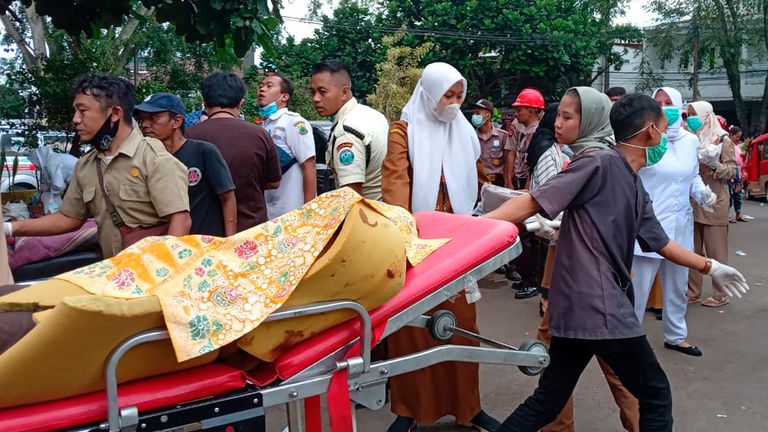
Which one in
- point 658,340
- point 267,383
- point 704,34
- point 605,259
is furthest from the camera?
point 704,34

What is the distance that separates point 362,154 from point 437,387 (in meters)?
1.28

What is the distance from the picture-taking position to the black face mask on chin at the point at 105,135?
2.95 metres

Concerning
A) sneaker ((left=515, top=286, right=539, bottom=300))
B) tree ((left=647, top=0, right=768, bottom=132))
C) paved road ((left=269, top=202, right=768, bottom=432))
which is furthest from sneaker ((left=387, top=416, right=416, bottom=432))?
tree ((left=647, top=0, right=768, bottom=132))

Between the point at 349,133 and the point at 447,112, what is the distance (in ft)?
1.84

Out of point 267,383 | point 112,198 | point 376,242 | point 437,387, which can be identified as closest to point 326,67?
point 112,198

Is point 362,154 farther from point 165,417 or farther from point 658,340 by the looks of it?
point 658,340

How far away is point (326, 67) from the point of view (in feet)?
13.0

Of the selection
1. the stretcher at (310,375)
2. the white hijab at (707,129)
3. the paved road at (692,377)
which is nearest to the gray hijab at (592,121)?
the stretcher at (310,375)

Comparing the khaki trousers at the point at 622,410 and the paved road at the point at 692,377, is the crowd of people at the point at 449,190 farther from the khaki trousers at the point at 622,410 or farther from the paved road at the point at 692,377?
the paved road at the point at 692,377

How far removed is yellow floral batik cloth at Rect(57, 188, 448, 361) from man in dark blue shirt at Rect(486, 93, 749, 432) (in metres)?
0.76

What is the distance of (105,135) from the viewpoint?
2957mm

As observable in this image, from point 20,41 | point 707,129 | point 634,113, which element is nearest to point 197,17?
point 634,113

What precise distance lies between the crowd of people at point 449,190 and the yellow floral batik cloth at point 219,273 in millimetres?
802

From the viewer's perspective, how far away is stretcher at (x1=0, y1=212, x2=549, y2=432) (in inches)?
66.9
